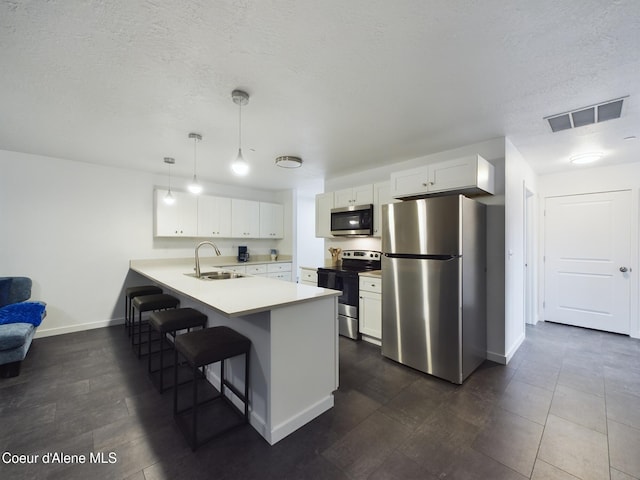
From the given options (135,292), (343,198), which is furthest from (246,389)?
(343,198)

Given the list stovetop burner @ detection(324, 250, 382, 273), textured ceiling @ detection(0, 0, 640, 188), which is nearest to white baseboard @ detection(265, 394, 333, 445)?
stovetop burner @ detection(324, 250, 382, 273)

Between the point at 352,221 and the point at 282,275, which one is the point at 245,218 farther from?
the point at 352,221

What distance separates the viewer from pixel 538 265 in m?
4.37

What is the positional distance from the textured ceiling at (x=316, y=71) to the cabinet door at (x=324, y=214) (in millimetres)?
1499

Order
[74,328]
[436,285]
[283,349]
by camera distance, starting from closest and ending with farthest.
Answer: [283,349] < [436,285] < [74,328]

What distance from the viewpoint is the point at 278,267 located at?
561cm

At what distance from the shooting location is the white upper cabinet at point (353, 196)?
12.9ft

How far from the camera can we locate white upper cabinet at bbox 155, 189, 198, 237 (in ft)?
14.0

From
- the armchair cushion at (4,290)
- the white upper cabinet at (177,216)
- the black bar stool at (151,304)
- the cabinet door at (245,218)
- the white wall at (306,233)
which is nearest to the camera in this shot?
the black bar stool at (151,304)

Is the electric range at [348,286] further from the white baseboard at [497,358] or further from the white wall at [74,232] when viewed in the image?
the white wall at [74,232]

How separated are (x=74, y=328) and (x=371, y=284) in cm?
410

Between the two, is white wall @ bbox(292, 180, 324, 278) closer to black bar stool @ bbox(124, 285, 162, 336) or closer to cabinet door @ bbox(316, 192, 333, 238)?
cabinet door @ bbox(316, 192, 333, 238)

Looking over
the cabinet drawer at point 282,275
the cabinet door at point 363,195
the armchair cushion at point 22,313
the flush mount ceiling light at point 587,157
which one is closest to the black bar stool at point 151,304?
the armchair cushion at point 22,313

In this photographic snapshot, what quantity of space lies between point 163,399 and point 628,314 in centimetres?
563
